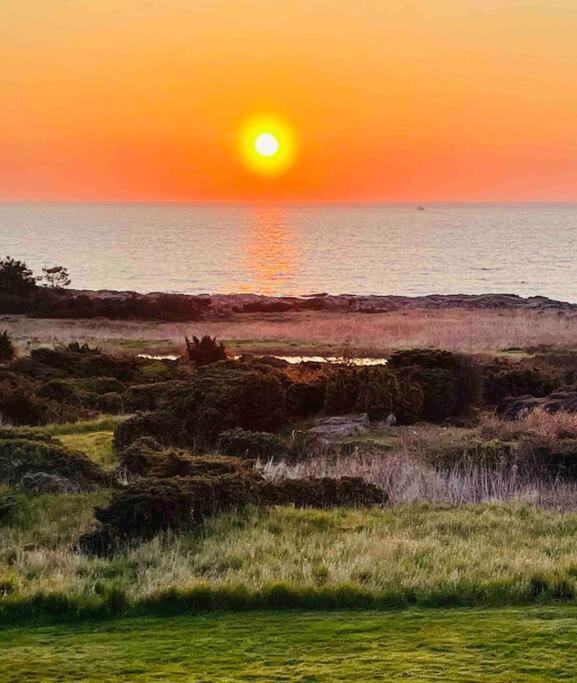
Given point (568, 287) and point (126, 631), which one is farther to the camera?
point (568, 287)

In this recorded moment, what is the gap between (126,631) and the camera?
25.5 ft

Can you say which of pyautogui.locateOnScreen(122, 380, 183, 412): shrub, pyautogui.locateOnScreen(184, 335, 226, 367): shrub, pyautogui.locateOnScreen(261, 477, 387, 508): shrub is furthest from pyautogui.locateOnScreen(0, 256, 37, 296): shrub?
pyautogui.locateOnScreen(261, 477, 387, 508): shrub

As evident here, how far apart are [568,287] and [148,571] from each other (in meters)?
117

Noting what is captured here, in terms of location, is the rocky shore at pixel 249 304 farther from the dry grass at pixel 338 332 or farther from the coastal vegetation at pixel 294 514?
the coastal vegetation at pixel 294 514

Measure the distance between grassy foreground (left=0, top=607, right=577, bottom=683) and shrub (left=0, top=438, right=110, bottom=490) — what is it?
7.80 metres

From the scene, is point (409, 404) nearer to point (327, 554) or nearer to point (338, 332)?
point (327, 554)

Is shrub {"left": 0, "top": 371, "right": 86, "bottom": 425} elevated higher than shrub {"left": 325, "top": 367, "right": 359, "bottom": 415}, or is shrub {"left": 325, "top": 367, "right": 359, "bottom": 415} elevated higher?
shrub {"left": 325, "top": 367, "right": 359, "bottom": 415}

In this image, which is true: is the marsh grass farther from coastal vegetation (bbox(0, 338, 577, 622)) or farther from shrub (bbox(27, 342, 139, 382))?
shrub (bbox(27, 342, 139, 382))

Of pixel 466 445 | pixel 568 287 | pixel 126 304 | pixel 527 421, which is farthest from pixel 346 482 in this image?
pixel 568 287

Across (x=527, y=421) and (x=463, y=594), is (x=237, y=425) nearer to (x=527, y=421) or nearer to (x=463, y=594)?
(x=527, y=421)

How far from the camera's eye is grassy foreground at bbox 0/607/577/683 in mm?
6203

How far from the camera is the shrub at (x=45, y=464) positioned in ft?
51.3

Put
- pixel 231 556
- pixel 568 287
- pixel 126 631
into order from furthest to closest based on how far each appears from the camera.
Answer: pixel 568 287 → pixel 231 556 → pixel 126 631

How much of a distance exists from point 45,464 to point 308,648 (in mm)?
10171
